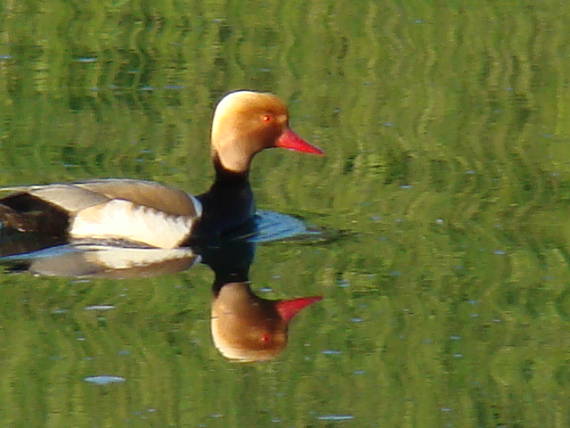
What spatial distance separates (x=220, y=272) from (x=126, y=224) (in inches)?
27.0

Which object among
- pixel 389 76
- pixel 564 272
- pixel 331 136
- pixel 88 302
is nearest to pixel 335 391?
pixel 88 302

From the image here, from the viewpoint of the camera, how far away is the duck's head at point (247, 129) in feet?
29.9

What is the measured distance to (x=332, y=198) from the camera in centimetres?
→ 938

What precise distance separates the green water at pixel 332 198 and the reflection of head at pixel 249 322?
0.08m

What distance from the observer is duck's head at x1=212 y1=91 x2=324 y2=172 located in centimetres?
912

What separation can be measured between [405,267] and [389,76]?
4654 mm

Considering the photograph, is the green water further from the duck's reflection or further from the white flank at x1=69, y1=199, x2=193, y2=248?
the white flank at x1=69, y1=199, x2=193, y2=248

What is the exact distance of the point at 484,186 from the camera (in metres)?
9.62

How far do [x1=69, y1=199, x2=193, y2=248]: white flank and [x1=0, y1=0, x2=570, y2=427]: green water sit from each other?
1.87 feet

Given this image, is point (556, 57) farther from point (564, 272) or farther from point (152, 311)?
point (152, 311)

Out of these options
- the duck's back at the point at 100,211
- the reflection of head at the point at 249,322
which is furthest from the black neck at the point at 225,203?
the reflection of head at the point at 249,322

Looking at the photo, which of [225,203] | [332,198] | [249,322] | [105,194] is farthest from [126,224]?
[249,322]

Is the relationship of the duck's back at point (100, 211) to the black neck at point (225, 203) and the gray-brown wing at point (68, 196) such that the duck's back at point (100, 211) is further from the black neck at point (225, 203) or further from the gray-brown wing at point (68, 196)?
the black neck at point (225, 203)

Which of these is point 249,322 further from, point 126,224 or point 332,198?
point 332,198
